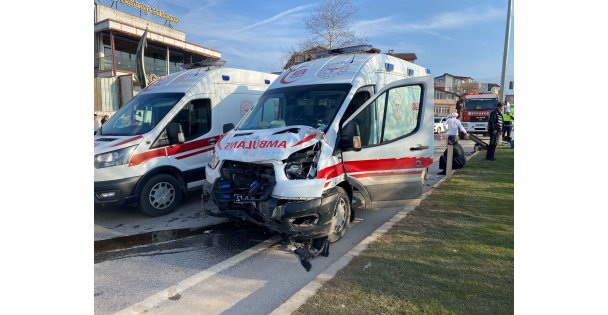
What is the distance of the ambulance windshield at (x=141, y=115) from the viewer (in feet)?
20.7

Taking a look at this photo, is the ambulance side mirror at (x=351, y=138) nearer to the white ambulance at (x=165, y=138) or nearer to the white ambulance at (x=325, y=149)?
the white ambulance at (x=325, y=149)

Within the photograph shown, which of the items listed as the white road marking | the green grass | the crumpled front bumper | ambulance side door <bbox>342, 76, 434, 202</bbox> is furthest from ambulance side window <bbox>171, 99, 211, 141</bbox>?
the green grass

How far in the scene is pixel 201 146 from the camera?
6918 mm

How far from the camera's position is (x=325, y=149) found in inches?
177

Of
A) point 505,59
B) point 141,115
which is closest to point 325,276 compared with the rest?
point 141,115

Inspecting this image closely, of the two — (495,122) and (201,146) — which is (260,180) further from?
(495,122)

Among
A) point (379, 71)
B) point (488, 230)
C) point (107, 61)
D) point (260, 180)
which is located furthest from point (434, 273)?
point (107, 61)

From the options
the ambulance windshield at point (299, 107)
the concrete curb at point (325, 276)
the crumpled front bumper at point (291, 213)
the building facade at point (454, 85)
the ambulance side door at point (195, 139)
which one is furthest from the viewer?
the building facade at point (454, 85)

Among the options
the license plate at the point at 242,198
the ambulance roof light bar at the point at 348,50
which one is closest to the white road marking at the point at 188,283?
the license plate at the point at 242,198

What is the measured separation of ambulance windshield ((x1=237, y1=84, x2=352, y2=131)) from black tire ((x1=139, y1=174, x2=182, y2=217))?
1833mm

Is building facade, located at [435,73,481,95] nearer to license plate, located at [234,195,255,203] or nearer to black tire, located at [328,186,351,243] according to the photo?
black tire, located at [328,186,351,243]

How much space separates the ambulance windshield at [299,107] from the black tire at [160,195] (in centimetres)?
183

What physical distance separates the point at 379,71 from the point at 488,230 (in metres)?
2.81

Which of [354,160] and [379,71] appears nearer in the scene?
[354,160]
